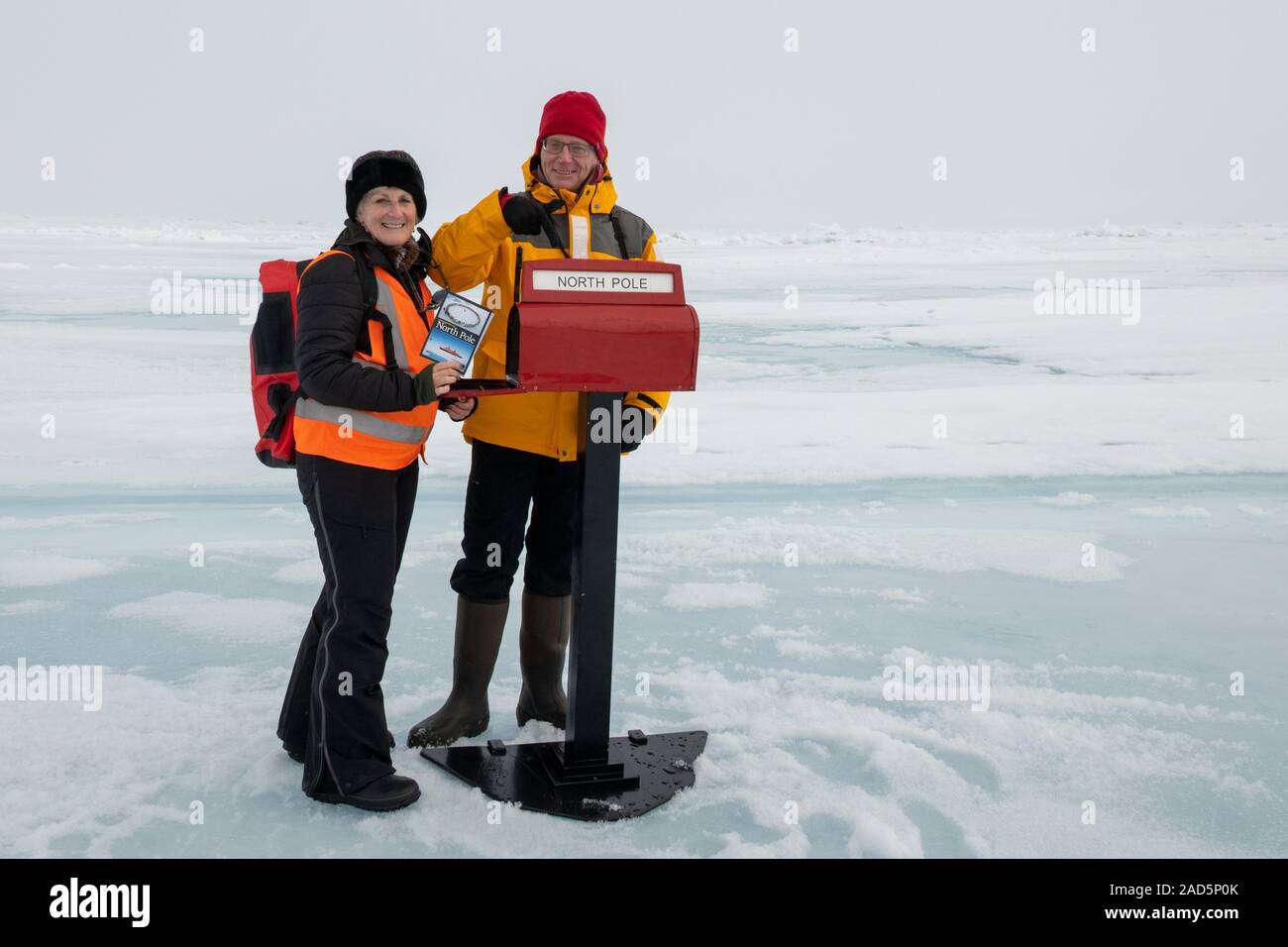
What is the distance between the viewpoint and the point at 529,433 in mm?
2551

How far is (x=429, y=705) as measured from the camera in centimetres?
286

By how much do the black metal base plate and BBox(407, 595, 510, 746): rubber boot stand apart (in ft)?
0.28

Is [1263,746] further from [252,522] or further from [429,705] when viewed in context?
[252,522]

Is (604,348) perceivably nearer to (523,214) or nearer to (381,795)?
(523,214)

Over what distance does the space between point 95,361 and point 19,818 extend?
698 centimetres

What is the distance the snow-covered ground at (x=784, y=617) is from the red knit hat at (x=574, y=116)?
1392 mm

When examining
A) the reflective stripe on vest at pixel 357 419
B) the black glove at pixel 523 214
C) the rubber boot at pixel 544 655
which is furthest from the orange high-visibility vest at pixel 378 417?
the rubber boot at pixel 544 655

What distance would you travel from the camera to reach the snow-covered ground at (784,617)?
2309 millimetres

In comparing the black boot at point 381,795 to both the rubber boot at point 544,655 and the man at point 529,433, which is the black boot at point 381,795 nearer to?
the man at point 529,433

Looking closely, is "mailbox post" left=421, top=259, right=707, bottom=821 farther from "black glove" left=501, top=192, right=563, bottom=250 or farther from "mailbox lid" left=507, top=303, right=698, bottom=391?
"black glove" left=501, top=192, right=563, bottom=250

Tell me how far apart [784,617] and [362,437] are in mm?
1706

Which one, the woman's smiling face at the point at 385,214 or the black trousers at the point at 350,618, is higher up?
the woman's smiling face at the point at 385,214

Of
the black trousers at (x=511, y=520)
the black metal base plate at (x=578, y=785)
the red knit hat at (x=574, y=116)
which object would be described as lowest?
the black metal base plate at (x=578, y=785)
